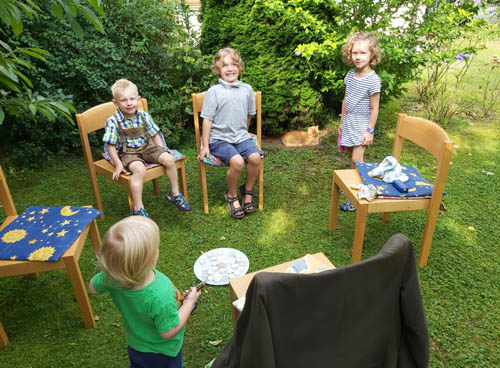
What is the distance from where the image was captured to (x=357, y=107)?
12.0 feet

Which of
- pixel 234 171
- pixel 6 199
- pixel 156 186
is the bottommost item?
pixel 156 186

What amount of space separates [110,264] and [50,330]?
1.45 metres

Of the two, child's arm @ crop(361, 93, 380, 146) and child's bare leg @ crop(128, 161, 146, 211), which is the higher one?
child's arm @ crop(361, 93, 380, 146)

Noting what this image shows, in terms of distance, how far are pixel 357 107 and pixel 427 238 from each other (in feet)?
4.44

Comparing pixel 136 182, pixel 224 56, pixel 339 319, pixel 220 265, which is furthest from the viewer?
pixel 224 56

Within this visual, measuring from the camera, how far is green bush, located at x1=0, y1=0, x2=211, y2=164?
451cm

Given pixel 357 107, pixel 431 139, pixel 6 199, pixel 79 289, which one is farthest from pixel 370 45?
pixel 6 199

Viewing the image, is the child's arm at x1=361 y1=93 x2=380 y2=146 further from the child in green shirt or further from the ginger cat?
the child in green shirt

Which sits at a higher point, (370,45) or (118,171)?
(370,45)

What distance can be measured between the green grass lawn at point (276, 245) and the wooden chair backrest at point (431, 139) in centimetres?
76

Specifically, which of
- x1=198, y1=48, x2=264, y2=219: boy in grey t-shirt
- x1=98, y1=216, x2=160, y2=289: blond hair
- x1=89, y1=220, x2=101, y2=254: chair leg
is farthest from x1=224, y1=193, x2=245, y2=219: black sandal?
x1=98, y1=216, x2=160, y2=289: blond hair

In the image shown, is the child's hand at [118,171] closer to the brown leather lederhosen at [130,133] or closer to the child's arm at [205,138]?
the brown leather lederhosen at [130,133]

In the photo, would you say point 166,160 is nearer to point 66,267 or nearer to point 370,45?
point 66,267

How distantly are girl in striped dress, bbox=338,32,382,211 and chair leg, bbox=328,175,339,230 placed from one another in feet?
1.88
